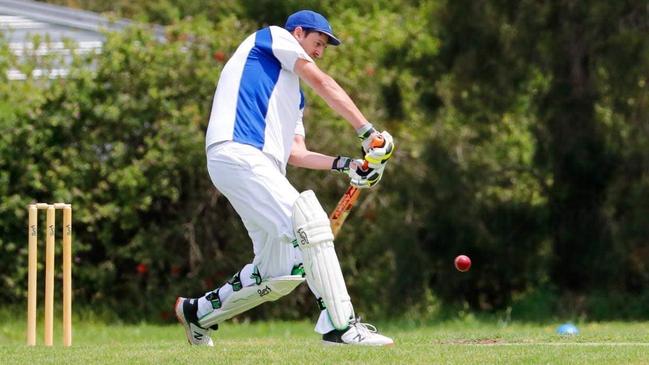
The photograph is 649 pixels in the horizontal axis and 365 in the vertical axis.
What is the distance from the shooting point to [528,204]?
42.4 feet

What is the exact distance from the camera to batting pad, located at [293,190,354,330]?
6.36 m

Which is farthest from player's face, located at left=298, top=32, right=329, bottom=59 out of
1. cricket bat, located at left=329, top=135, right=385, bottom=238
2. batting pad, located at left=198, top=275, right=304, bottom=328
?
batting pad, located at left=198, top=275, right=304, bottom=328

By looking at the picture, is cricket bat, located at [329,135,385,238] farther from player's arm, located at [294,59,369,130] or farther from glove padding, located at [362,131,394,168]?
player's arm, located at [294,59,369,130]

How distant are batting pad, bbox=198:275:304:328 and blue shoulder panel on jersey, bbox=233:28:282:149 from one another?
2.20 feet

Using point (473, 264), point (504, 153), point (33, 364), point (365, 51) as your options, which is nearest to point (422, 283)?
point (473, 264)

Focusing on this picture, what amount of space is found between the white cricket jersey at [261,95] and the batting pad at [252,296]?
0.59 metres

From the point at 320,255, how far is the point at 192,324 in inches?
41.8

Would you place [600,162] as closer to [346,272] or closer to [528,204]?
[528,204]

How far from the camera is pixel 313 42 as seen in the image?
6.82 metres

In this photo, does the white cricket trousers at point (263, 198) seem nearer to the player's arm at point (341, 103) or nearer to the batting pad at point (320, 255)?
the batting pad at point (320, 255)

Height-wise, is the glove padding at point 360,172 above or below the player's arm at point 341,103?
below

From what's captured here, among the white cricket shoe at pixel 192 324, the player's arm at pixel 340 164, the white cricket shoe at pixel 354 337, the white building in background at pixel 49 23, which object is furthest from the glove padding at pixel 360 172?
the white building in background at pixel 49 23

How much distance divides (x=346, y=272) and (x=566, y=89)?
2.90m

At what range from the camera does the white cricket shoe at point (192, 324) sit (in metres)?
7.09
